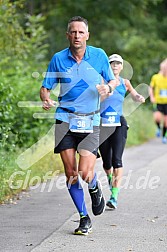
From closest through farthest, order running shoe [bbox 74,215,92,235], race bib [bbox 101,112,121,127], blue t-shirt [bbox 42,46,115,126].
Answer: running shoe [bbox 74,215,92,235] → blue t-shirt [bbox 42,46,115,126] → race bib [bbox 101,112,121,127]

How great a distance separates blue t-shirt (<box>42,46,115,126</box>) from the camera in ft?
26.5

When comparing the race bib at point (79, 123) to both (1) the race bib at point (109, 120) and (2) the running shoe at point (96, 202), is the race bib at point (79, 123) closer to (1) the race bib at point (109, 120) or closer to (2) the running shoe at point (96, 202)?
(2) the running shoe at point (96, 202)

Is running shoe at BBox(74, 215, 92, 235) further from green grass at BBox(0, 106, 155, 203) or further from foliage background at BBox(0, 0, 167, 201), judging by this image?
foliage background at BBox(0, 0, 167, 201)

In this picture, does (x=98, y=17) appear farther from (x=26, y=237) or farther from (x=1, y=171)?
(x=26, y=237)

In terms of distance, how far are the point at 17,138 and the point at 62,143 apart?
180 inches

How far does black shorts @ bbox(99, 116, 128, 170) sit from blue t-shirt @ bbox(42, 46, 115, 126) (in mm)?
1893

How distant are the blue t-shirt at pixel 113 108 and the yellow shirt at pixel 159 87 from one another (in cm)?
1033

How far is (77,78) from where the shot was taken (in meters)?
8.05

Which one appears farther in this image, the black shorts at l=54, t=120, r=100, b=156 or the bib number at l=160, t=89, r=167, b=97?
the bib number at l=160, t=89, r=167, b=97

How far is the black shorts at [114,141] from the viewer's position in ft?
32.9

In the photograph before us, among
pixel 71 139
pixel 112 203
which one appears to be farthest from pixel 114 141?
pixel 71 139

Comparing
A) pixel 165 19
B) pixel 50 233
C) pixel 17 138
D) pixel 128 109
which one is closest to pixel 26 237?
pixel 50 233

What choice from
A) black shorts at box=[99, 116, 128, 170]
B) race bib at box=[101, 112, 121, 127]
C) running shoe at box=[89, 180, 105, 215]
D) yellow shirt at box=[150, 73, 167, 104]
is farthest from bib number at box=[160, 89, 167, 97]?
running shoe at box=[89, 180, 105, 215]

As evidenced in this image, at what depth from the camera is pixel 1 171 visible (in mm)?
10578
